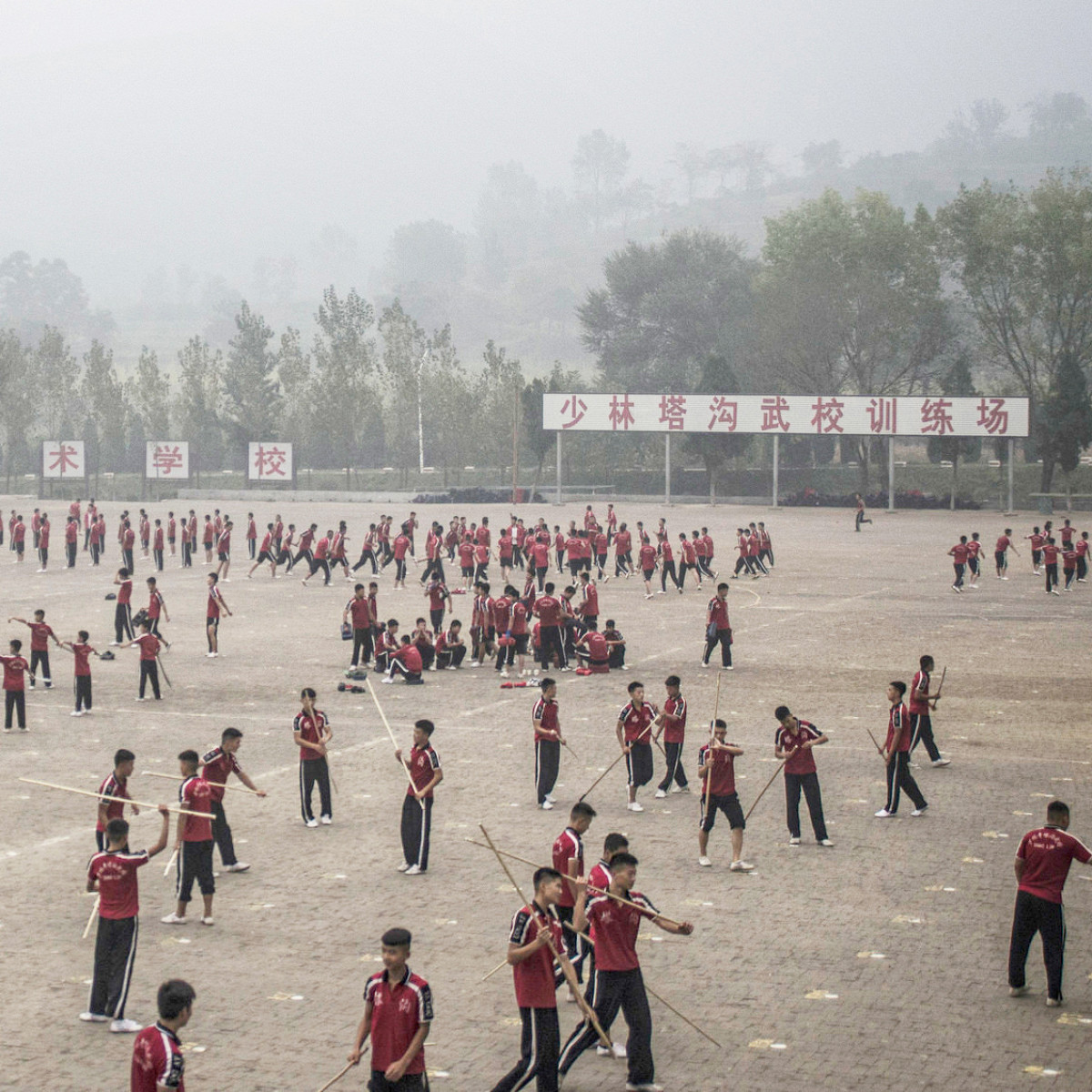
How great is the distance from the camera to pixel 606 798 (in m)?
17.0

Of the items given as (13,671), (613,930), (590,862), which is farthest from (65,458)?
(613,930)

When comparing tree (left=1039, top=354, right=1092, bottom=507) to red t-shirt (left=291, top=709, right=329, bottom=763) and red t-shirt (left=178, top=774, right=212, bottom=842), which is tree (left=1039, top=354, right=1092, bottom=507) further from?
red t-shirt (left=178, top=774, right=212, bottom=842)

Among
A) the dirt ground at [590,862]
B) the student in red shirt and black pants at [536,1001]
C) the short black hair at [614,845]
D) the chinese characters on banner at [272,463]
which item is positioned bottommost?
the dirt ground at [590,862]

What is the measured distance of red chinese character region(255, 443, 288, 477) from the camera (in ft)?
266

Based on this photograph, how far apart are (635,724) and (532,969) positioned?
7.93 meters

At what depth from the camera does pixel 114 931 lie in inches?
404

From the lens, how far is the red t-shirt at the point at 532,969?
8.60 metres

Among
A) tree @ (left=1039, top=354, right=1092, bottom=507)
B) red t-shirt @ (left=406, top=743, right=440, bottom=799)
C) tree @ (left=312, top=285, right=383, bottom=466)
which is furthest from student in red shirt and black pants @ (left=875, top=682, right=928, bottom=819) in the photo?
tree @ (left=312, top=285, right=383, bottom=466)

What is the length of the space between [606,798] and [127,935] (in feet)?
25.3

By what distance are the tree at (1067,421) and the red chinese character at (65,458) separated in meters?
50.2

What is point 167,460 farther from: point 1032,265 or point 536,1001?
point 536,1001

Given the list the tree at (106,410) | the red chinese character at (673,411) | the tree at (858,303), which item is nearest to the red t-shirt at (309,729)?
the red chinese character at (673,411)

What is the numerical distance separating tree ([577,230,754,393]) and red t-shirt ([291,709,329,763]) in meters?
85.8

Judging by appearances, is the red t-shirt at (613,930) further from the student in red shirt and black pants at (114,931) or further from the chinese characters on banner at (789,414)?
the chinese characters on banner at (789,414)
